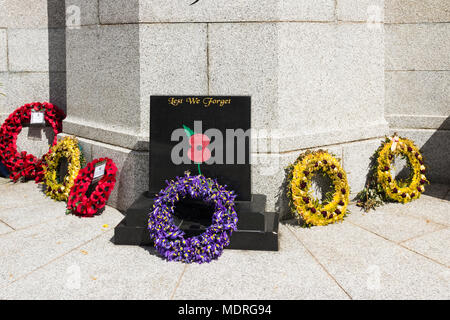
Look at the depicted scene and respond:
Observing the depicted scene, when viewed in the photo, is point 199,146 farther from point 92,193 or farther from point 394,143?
point 394,143

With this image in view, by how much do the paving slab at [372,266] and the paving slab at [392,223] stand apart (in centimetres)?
23

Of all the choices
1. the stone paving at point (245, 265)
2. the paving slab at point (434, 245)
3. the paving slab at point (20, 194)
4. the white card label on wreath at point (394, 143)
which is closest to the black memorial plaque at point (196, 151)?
the stone paving at point (245, 265)

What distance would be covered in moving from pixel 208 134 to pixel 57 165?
3450 millimetres

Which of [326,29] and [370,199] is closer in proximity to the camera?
[326,29]

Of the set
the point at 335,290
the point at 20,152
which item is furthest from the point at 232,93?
the point at 20,152

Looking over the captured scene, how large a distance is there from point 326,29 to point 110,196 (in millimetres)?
4470

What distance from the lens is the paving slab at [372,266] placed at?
4219mm

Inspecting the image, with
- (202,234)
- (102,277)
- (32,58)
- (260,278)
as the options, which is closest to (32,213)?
(102,277)

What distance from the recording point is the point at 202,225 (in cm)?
537

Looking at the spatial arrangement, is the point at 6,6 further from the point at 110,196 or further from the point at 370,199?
the point at 370,199

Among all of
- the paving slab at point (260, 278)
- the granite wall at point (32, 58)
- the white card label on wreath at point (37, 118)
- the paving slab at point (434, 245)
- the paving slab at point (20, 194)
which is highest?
the granite wall at point (32, 58)

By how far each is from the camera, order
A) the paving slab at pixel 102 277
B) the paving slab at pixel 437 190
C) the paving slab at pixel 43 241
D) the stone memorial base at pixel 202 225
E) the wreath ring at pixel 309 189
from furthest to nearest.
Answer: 1. the paving slab at pixel 437 190
2. the wreath ring at pixel 309 189
3. the stone memorial base at pixel 202 225
4. the paving slab at pixel 43 241
5. the paving slab at pixel 102 277

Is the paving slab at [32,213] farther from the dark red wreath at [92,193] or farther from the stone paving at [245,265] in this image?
the dark red wreath at [92,193]

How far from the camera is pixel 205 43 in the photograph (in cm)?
625
